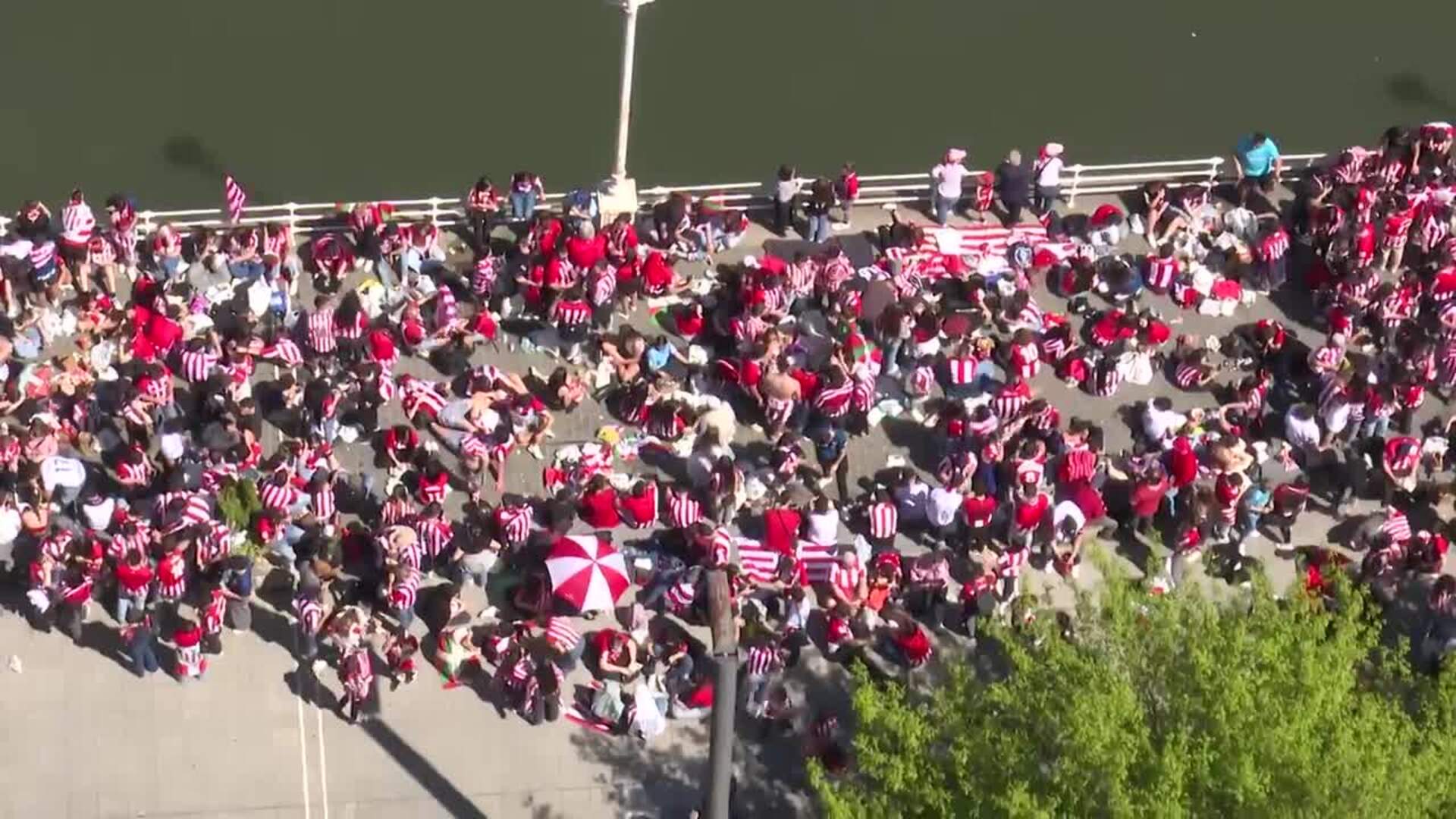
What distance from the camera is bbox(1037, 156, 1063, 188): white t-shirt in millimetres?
23031

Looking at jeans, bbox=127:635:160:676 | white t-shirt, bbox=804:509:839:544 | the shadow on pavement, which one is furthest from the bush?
white t-shirt, bbox=804:509:839:544

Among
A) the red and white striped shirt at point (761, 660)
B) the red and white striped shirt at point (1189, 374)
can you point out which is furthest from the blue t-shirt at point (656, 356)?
the red and white striped shirt at point (1189, 374)

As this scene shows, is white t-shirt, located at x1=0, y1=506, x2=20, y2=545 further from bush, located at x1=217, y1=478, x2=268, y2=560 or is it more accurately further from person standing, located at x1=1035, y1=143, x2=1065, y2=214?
person standing, located at x1=1035, y1=143, x2=1065, y2=214

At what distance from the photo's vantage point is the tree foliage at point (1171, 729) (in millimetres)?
14805

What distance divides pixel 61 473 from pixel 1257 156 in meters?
13.3

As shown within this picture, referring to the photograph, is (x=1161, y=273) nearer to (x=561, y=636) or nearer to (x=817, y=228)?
(x=817, y=228)

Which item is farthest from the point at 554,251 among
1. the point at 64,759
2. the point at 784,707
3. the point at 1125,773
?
the point at 1125,773

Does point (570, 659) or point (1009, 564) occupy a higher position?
point (1009, 564)

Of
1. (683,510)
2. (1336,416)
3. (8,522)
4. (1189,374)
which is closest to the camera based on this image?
(8,522)

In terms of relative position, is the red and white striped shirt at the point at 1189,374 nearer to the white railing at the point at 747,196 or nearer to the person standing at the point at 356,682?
the white railing at the point at 747,196

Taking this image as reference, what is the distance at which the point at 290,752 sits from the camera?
19266mm

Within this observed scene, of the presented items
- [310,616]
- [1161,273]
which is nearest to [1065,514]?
[1161,273]

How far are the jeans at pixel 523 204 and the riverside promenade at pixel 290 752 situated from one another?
5.39 metres

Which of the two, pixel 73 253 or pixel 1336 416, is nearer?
pixel 1336 416
